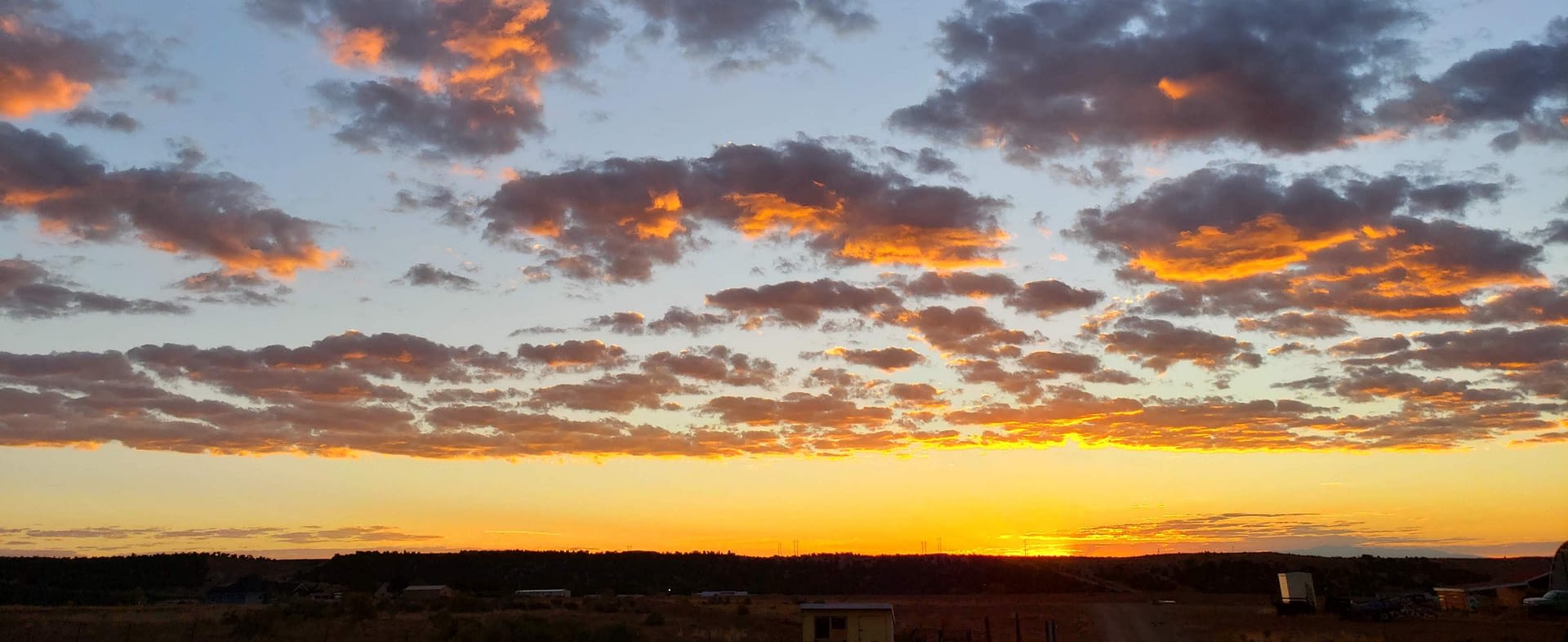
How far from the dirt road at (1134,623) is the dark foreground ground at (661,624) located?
103mm

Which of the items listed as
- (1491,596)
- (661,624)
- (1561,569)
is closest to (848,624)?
(661,624)

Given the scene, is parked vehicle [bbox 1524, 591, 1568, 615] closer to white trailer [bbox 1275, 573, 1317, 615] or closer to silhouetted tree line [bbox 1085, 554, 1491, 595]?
white trailer [bbox 1275, 573, 1317, 615]

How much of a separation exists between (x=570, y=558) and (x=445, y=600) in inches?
2950

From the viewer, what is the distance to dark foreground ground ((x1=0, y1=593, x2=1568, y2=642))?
47.5 metres

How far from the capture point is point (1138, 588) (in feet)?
378

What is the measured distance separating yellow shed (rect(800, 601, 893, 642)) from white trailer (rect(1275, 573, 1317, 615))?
3525 centimetres

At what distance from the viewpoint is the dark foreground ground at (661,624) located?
1870 inches

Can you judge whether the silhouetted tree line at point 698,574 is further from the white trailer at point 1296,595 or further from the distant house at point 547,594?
the white trailer at point 1296,595

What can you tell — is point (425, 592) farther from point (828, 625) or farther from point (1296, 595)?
point (1296, 595)

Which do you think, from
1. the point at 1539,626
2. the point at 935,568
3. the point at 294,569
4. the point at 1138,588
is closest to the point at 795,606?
the point at 1539,626

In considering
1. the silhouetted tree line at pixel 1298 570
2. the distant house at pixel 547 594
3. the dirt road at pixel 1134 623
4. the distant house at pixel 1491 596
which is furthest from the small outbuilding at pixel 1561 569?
the distant house at pixel 547 594

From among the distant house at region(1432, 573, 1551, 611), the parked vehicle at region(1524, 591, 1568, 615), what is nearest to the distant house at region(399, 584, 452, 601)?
the distant house at region(1432, 573, 1551, 611)

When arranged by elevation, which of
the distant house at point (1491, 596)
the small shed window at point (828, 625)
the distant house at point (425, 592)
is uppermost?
the small shed window at point (828, 625)

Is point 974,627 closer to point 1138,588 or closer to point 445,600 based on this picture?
point 445,600
